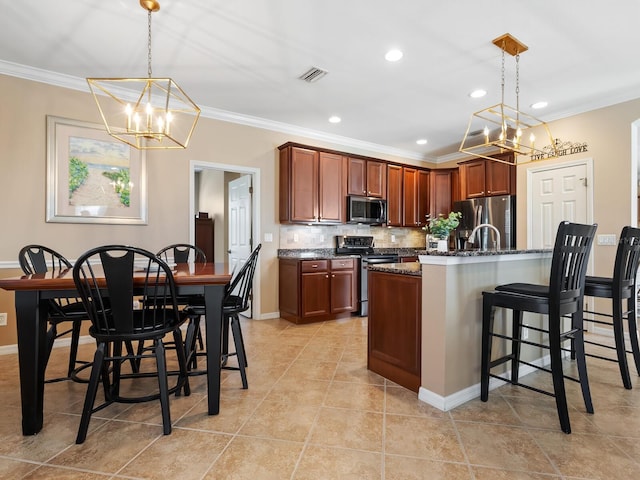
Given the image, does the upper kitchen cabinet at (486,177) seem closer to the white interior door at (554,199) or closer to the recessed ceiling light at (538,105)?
the white interior door at (554,199)

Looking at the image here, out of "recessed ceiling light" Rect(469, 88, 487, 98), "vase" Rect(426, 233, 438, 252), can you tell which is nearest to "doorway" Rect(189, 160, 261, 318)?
"vase" Rect(426, 233, 438, 252)

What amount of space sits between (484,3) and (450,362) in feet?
7.68

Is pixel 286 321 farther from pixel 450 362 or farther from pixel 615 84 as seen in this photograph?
pixel 615 84

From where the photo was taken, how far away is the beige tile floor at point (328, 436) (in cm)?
154

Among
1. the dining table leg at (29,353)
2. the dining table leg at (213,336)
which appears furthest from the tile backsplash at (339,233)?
the dining table leg at (29,353)

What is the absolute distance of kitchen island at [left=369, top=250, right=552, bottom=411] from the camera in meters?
2.08

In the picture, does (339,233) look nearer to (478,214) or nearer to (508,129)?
(478,214)

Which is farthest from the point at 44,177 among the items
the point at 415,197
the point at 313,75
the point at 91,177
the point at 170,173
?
the point at 415,197

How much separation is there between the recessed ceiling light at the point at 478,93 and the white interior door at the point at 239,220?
281 cm

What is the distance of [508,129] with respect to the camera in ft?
15.7

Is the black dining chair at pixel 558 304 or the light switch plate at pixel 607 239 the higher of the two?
the light switch plate at pixel 607 239

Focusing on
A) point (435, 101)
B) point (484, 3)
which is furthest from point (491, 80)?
point (484, 3)

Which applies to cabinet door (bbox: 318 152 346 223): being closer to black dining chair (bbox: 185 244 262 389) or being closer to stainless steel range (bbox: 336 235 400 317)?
stainless steel range (bbox: 336 235 400 317)

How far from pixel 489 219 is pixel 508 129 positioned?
127cm
